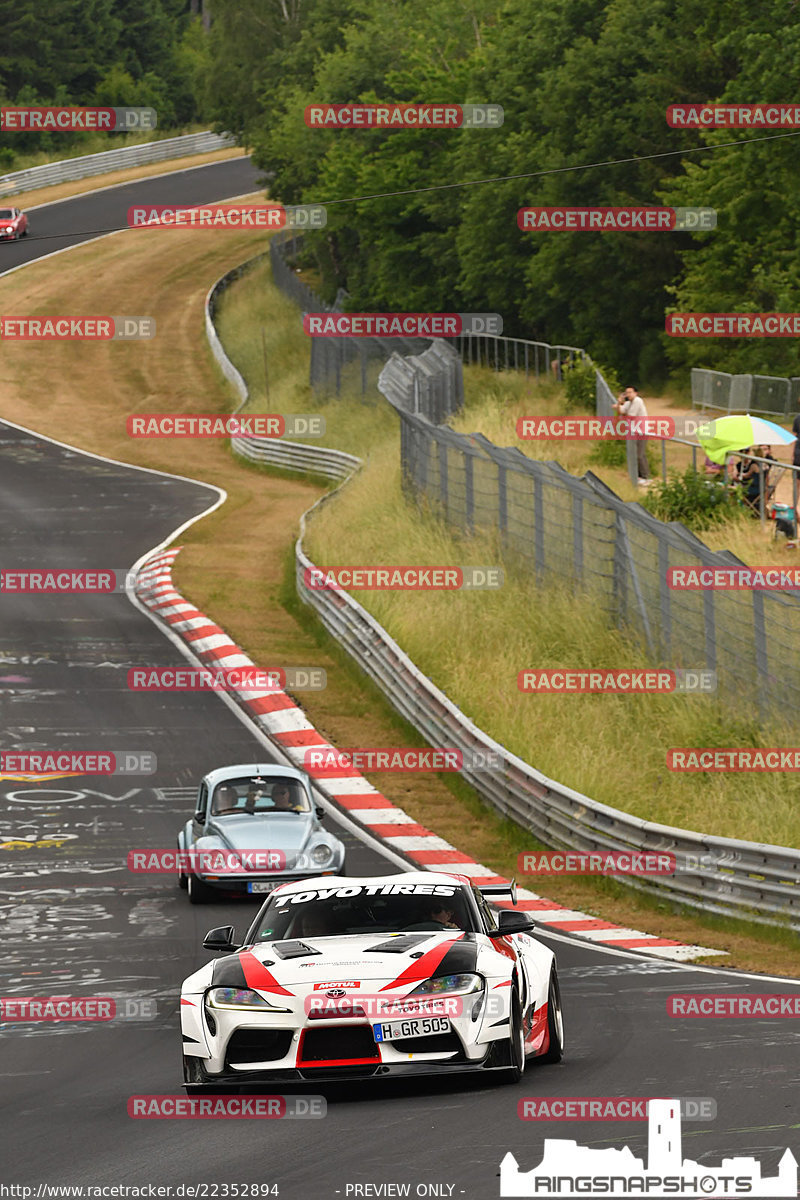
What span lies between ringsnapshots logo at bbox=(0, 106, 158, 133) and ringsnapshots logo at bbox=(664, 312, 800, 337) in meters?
56.6

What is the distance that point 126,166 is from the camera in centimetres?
9475

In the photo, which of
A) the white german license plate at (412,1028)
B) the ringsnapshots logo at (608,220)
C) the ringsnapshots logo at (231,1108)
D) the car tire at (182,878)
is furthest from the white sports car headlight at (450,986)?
the ringsnapshots logo at (608,220)

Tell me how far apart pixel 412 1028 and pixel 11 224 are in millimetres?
71451

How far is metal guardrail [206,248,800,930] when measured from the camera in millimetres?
15750

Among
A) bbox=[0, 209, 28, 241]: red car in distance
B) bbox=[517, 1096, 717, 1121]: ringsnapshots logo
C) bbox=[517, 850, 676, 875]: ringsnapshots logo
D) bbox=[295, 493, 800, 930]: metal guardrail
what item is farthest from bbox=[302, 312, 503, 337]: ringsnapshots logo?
bbox=[517, 1096, 717, 1121]: ringsnapshots logo

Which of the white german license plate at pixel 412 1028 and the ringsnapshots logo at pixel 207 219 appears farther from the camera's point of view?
the ringsnapshots logo at pixel 207 219

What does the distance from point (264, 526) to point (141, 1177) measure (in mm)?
33871

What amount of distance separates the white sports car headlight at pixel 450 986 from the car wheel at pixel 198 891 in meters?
8.07

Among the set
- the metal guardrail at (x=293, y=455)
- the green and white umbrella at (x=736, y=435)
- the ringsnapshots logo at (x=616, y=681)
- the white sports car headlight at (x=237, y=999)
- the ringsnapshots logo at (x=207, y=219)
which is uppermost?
the ringsnapshots logo at (x=207, y=219)

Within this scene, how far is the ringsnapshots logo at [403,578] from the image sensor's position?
27172 millimetres

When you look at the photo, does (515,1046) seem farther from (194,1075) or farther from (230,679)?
(230,679)

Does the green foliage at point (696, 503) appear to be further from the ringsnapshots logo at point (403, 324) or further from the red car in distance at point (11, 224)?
the red car in distance at point (11, 224)

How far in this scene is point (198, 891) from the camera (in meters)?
17.2

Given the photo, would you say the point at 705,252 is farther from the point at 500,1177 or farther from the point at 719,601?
the point at 500,1177
